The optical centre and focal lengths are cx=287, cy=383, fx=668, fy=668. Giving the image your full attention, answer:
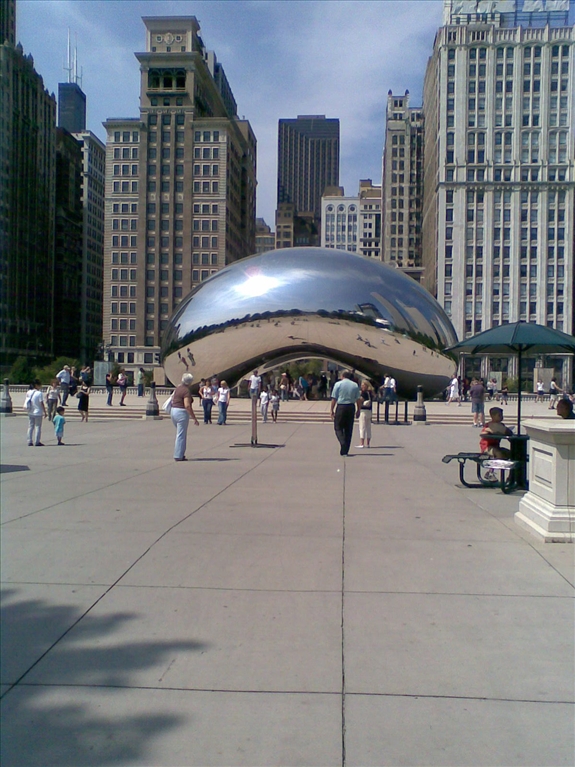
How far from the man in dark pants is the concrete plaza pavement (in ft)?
14.0

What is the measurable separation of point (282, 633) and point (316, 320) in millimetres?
26174

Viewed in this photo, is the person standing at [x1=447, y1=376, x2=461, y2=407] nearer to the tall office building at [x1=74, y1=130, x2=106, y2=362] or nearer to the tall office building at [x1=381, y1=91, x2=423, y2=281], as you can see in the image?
the tall office building at [x1=74, y1=130, x2=106, y2=362]

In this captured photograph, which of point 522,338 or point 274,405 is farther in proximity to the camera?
point 274,405

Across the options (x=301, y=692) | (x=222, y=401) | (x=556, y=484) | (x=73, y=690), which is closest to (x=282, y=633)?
(x=301, y=692)

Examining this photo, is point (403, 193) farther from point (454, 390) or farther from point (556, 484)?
point (556, 484)

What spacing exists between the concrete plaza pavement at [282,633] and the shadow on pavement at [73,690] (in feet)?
0.04

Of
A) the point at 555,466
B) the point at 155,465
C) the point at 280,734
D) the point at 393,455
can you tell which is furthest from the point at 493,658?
the point at 393,455

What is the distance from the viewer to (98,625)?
4066mm

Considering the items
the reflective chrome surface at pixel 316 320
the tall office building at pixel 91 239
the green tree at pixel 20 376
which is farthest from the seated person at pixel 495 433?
the tall office building at pixel 91 239

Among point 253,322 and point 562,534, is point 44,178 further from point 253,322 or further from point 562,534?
point 562,534

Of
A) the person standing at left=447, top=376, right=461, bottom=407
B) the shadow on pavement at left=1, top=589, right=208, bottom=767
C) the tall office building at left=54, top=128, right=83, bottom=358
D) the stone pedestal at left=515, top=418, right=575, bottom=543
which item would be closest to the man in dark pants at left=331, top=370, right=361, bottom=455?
the stone pedestal at left=515, top=418, right=575, bottom=543

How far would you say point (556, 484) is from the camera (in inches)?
235

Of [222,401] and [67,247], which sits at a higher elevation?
[67,247]

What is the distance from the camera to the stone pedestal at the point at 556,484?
5.91 meters
